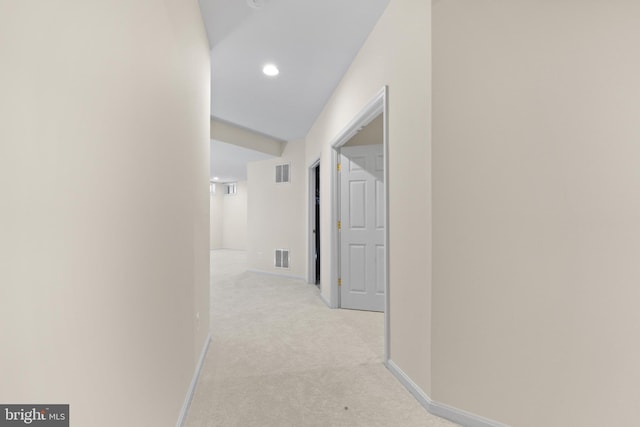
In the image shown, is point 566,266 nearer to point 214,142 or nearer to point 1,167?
point 1,167

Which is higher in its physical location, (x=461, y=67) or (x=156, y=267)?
(x=461, y=67)

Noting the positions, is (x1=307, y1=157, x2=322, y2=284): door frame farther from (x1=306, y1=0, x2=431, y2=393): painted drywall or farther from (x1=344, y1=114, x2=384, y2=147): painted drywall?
(x1=306, y1=0, x2=431, y2=393): painted drywall

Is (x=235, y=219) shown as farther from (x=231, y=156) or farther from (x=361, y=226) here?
(x=361, y=226)

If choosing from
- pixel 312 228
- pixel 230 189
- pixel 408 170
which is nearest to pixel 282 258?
pixel 312 228

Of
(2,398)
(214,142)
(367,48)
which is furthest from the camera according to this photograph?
(214,142)

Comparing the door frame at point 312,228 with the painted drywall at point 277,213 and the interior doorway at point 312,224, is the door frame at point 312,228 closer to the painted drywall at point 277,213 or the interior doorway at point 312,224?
the interior doorway at point 312,224

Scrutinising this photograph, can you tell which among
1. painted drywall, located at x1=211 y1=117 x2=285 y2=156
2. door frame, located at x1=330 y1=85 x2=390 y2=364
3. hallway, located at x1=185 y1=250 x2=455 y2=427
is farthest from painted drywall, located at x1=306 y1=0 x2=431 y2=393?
painted drywall, located at x1=211 y1=117 x2=285 y2=156

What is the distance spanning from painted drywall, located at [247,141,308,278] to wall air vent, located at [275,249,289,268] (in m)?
0.08

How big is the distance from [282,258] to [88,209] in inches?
222

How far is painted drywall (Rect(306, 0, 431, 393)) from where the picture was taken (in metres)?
1.89

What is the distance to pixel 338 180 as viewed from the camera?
402 cm

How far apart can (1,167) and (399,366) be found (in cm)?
235

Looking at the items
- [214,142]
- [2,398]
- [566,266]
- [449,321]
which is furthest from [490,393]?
[214,142]

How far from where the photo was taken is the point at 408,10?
204 cm
